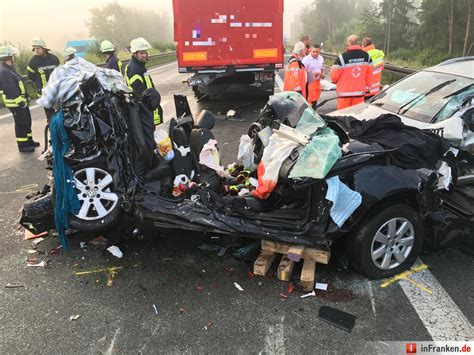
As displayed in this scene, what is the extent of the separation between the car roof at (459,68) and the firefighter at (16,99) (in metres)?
6.91

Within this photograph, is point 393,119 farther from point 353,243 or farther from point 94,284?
point 94,284

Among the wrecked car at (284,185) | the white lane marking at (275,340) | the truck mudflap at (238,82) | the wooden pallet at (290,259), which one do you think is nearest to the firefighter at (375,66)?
the truck mudflap at (238,82)

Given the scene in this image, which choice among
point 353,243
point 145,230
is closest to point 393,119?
point 353,243

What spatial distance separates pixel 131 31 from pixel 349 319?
106 metres

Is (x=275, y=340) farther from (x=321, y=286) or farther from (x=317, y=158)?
(x=317, y=158)

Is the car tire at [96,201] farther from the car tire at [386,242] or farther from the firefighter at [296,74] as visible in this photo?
the firefighter at [296,74]

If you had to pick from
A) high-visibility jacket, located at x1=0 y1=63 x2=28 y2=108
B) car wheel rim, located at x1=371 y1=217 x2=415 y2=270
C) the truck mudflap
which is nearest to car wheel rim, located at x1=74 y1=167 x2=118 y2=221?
car wheel rim, located at x1=371 y1=217 x2=415 y2=270

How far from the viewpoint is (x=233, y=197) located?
10.8ft

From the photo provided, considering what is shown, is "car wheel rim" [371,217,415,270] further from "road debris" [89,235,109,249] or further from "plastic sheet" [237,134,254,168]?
"road debris" [89,235,109,249]

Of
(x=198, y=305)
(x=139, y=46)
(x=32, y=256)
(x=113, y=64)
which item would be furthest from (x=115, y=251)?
(x=113, y=64)

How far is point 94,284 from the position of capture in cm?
321

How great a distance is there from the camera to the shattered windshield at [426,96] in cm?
399

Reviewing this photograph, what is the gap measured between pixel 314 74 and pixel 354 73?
72.1 inches

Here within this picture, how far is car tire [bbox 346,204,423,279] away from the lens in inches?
118
